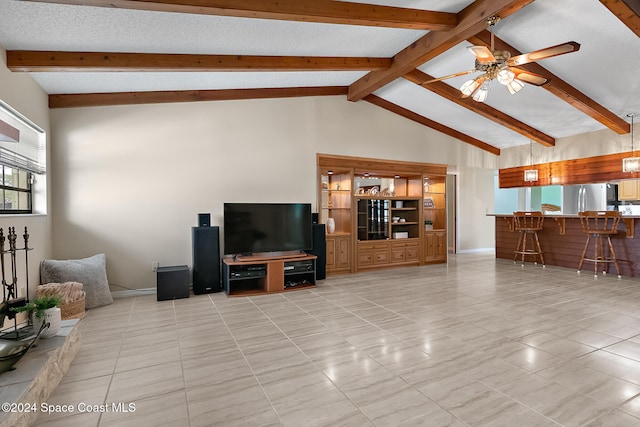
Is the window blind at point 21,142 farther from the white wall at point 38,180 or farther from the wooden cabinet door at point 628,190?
the wooden cabinet door at point 628,190

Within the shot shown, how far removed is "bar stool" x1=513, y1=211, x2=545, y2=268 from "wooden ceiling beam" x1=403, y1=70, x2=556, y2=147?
1.87 metres

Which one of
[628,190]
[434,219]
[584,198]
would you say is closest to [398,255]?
[434,219]

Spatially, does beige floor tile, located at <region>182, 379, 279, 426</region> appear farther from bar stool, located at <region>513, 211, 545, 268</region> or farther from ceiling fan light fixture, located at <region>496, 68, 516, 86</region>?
bar stool, located at <region>513, 211, 545, 268</region>

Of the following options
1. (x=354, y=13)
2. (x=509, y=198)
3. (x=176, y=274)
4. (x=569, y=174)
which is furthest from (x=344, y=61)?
(x=509, y=198)

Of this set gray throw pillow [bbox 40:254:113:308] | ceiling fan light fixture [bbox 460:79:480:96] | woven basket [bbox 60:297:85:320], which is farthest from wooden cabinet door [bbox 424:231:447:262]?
woven basket [bbox 60:297:85:320]

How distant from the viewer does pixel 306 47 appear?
4.04 meters

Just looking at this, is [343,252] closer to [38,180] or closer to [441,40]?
[441,40]

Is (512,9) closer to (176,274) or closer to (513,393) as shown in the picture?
(513,393)

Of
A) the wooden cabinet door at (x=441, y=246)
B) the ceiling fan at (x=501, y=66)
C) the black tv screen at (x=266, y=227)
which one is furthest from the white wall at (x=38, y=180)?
the wooden cabinet door at (x=441, y=246)

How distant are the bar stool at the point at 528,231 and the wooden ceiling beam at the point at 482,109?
6.13 feet

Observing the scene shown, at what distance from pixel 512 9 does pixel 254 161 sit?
12.6 feet

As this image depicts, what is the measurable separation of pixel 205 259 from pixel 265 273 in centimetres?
88

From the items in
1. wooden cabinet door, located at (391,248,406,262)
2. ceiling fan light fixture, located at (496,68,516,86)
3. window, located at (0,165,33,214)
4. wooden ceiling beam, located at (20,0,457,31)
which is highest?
wooden ceiling beam, located at (20,0,457,31)

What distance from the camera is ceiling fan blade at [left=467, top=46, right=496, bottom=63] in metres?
3.35
